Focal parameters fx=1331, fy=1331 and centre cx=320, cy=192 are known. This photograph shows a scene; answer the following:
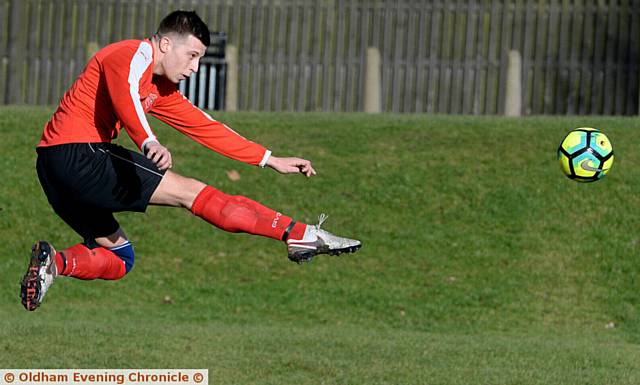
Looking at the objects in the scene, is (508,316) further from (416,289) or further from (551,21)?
(551,21)

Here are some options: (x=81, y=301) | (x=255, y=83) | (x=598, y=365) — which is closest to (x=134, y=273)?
(x=81, y=301)

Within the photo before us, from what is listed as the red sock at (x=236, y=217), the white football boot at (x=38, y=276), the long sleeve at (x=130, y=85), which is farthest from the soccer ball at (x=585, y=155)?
the white football boot at (x=38, y=276)

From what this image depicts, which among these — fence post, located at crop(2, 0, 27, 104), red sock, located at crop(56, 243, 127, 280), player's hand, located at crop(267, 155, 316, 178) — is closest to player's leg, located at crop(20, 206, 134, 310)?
red sock, located at crop(56, 243, 127, 280)

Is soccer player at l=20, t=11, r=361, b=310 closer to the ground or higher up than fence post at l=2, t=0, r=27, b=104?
closer to the ground

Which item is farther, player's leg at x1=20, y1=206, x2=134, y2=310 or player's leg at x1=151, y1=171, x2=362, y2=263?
player's leg at x1=20, y1=206, x2=134, y2=310

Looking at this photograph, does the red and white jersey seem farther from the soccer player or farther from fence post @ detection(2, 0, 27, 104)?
fence post @ detection(2, 0, 27, 104)

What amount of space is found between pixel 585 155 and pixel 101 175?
5.00 metres

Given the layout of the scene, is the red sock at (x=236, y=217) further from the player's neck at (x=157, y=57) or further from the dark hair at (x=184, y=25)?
the dark hair at (x=184, y=25)

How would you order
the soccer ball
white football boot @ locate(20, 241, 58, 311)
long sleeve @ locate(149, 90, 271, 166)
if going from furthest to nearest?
the soccer ball
long sleeve @ locate(149, 90, 271, 166)
white football boot @ locate(20, 241, 58, 311)

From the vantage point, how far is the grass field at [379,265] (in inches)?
498

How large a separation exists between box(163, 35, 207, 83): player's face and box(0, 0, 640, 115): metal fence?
1586 cm

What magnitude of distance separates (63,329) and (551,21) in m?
13.9

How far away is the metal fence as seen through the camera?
2445 centimetres

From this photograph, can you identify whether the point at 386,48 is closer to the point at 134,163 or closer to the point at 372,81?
the point at 372,81
